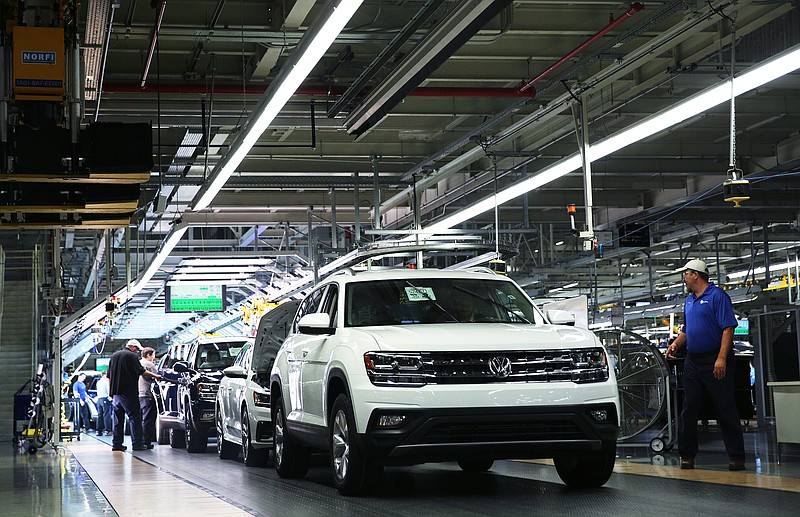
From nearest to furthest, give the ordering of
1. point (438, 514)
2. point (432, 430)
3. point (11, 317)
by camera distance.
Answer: point (438, 514) → point (432, 430) → point (11, 317)

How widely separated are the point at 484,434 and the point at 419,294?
169 centimetres

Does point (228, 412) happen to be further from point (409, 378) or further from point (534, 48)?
point (409, 378)

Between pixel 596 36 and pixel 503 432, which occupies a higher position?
pixel 596 36

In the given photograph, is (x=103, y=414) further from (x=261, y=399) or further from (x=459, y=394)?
(x=459, y=394)

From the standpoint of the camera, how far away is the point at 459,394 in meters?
7.17

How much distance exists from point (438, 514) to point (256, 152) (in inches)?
527

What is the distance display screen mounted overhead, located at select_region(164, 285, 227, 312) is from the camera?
3331 cm

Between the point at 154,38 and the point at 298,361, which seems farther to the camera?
the point at 154,38

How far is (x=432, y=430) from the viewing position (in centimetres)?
714

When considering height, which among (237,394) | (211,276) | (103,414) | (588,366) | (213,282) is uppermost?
(211,276)

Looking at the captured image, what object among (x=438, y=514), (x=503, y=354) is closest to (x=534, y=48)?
(x=503, y=354)

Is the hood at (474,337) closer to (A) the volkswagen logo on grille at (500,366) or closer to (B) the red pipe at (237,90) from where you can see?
(A) the volkswagen logo on grille at (500,366)

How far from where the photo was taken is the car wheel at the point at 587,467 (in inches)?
298

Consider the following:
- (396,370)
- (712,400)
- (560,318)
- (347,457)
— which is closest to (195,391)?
(712,400)
